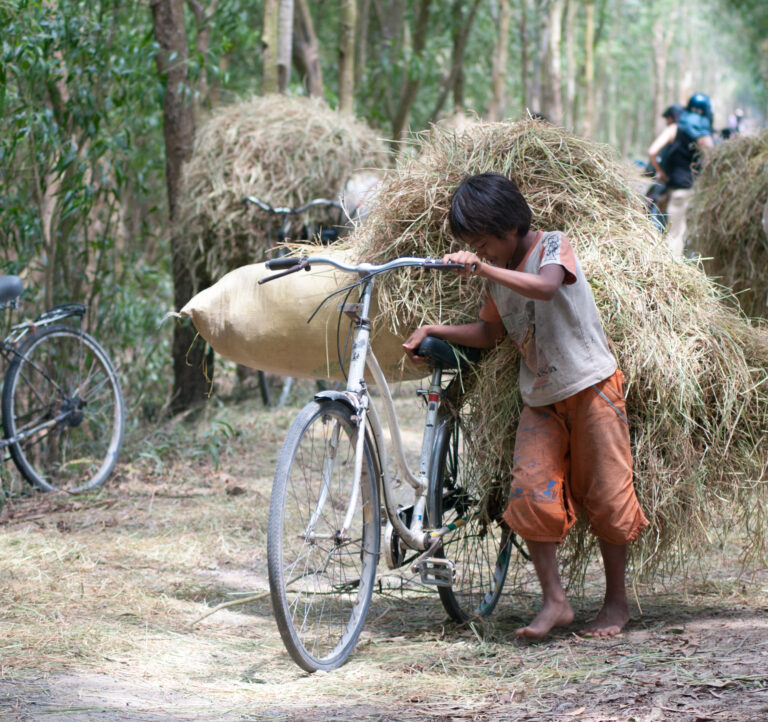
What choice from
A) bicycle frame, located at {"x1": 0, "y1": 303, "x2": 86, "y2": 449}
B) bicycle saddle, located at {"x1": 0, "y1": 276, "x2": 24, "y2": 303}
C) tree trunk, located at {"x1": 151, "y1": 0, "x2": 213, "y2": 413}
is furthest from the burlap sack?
tree trunk, located at {"x1": 151, "y1": 0, "x2": 213, "y2": 413}

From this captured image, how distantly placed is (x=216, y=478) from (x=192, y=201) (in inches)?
76.9

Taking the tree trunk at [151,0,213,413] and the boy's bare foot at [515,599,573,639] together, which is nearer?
the boy's bare foot at [515,599,573,639]

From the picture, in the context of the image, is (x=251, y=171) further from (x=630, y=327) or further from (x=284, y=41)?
(x=630, y=327)

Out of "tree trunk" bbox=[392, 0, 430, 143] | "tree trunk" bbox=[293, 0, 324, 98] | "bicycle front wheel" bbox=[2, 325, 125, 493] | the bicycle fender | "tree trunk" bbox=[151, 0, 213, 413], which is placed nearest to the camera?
the bicycle fender

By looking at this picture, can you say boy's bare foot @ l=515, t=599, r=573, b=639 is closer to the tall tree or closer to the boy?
the boy

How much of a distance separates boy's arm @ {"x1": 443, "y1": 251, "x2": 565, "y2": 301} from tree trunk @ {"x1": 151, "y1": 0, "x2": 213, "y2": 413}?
12.8 feet

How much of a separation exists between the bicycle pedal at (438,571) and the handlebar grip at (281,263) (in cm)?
A: 112

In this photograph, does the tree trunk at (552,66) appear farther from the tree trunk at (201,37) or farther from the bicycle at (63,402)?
the bicycle at (63,402)

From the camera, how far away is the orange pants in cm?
315

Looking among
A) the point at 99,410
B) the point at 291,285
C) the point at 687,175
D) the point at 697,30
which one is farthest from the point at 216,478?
the point at 697,30

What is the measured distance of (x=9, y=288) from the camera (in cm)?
484

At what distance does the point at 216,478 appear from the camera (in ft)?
19.5

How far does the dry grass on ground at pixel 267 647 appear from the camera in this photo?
8.65 ft

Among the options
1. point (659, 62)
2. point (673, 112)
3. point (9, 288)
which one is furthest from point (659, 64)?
point (9, 288)
